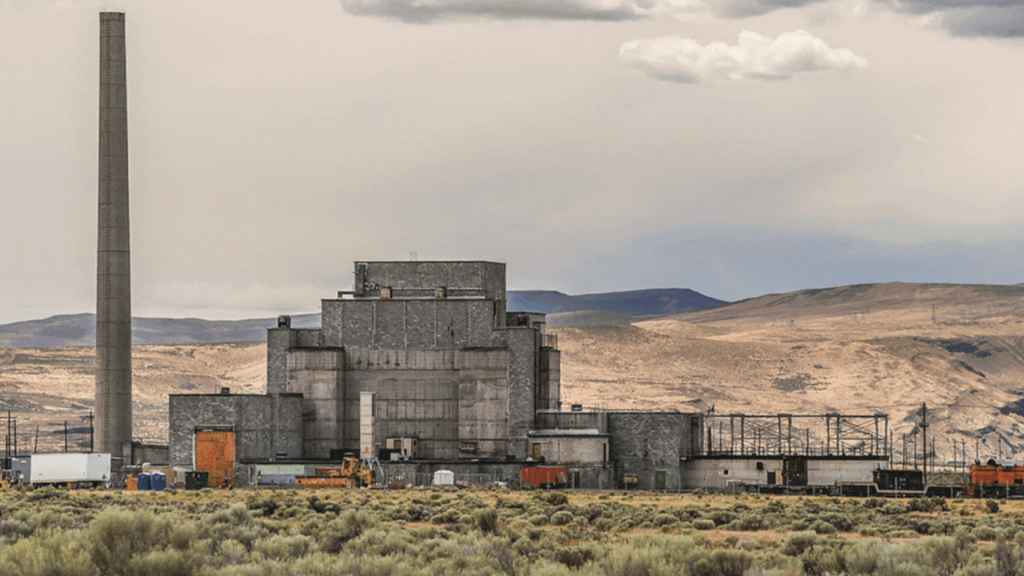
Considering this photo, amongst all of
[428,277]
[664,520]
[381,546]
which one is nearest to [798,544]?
[381,546]

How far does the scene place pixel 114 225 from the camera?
311 feet

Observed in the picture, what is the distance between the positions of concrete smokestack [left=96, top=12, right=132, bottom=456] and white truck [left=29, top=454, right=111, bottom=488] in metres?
8.73

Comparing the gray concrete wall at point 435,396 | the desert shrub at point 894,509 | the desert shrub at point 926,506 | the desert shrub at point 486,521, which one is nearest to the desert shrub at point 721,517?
the desert shrub at point 894,509

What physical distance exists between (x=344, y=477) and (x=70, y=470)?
55.0 ft

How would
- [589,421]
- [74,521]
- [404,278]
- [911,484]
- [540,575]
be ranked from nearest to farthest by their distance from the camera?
[540,575]
[74,521]
[911,484]
[589,421]
[404,278]

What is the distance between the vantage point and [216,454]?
3398 inches

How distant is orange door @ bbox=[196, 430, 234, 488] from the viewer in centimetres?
8575

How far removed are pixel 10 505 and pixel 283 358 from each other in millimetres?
43257

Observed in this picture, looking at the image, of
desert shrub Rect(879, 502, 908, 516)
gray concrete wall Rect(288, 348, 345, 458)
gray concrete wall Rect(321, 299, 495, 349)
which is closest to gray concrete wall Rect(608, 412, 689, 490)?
gray concrete wall Rect(321, 299, 495, 349)

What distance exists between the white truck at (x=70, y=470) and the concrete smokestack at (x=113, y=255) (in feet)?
28.7

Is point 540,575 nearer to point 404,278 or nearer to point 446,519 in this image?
point 446,519

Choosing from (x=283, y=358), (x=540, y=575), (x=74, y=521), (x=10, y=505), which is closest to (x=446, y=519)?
(x=74, y=521)

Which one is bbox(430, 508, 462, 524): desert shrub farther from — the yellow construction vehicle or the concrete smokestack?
the concrete smokestack

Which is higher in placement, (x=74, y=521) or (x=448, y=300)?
(x=448, y=300)
